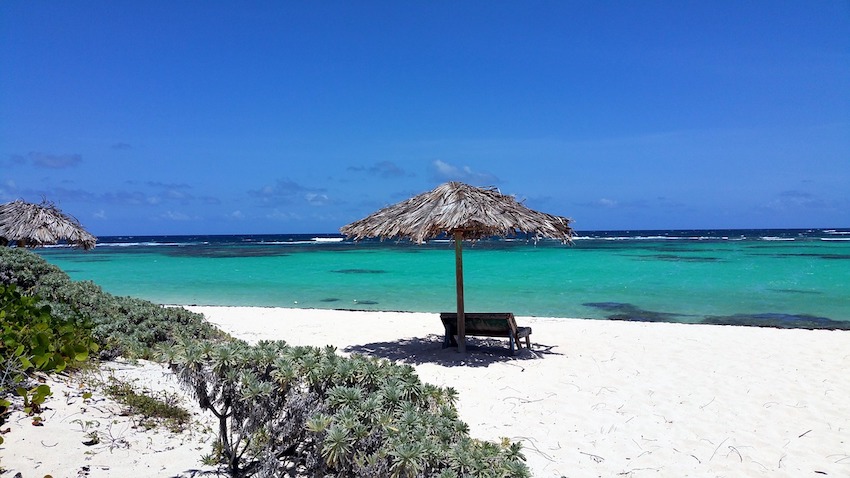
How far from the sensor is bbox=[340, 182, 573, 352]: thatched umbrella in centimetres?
757

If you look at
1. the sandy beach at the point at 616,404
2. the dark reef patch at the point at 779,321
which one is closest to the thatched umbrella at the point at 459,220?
the sandy beach at the point at 616,404

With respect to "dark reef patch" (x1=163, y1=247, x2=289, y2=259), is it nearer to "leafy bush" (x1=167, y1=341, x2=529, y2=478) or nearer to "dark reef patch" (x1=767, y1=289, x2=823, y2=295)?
"dark reef patch" (x1=767, y1=289, x2=823, y2=295)

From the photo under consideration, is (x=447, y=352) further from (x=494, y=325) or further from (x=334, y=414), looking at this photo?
(x=334, y=414)

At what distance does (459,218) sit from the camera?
24.6 ft

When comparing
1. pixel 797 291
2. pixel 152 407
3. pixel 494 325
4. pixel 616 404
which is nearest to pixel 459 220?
pixel 494 325

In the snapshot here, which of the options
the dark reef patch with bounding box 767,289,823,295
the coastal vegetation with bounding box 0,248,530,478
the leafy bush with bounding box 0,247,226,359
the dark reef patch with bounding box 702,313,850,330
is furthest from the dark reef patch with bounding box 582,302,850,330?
the coastal vegetation with bounding box 0,248,530,478

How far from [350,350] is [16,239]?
751 centimetres

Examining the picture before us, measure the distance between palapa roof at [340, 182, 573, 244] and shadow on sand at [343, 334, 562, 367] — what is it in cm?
177

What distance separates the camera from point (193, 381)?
2738 millimetres

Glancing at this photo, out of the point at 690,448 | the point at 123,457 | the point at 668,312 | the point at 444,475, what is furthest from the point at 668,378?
the point at 668,312

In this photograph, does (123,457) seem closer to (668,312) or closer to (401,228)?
(401,228)

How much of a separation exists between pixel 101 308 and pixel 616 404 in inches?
239

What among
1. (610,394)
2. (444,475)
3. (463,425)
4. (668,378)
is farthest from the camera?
(668,378)

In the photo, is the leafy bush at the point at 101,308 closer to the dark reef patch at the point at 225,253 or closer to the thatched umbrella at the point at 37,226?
the thatched umbrella at the point at 37,226
